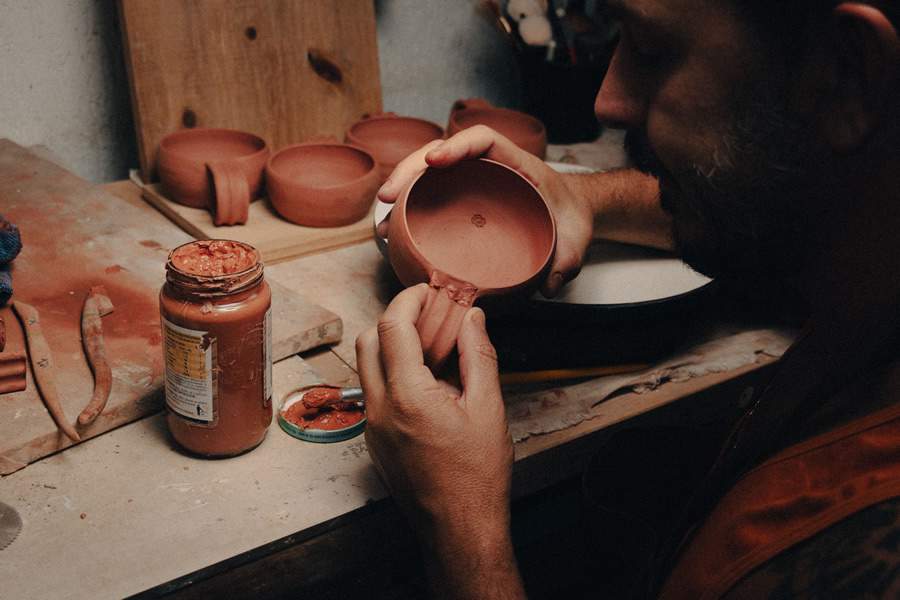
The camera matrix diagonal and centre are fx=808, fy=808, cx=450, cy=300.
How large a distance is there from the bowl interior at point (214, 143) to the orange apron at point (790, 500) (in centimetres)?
120

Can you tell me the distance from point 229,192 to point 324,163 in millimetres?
240

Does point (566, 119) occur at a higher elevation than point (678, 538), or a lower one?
higher

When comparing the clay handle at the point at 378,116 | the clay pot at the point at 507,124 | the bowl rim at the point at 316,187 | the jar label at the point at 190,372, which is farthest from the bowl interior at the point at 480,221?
the clay handle at the point at 378,116

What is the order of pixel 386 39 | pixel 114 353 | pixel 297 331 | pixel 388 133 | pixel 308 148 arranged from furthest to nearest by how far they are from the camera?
1. pixel 386 39
2. pixel 388 133
3. pixel 308 148
4. pixel 297 331
5. pixel 114 353

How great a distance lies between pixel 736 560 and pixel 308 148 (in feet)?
3.95

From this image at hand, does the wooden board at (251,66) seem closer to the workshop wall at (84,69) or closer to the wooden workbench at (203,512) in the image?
the workshop wall at (84,69)

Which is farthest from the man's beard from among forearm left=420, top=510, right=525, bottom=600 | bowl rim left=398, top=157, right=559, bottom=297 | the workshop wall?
the workshop wall

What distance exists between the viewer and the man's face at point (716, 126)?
86 cm

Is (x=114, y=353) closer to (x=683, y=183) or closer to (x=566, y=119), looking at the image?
(x=683, y=183)

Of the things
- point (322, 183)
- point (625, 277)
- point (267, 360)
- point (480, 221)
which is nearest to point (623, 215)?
point (625, 277)

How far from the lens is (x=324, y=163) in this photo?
1.70m

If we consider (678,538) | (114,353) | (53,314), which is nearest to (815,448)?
(678,538)

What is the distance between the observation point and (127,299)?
49.0 inches

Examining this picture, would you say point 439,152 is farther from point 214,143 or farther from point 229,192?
point 214,143
